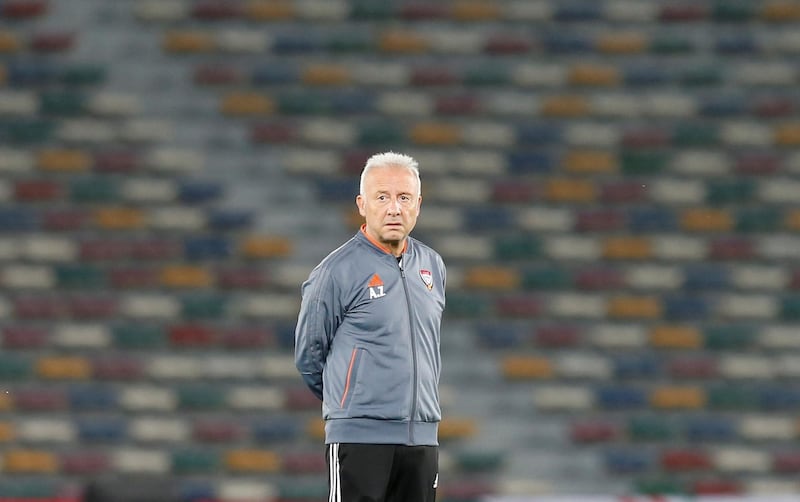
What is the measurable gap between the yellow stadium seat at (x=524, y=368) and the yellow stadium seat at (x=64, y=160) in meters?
2.05

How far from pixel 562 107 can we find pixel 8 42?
2.53 m

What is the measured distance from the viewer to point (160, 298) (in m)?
6.02

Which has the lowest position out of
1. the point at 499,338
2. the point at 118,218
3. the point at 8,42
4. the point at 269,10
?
the point at 499,338

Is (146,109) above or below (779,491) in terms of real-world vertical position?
above

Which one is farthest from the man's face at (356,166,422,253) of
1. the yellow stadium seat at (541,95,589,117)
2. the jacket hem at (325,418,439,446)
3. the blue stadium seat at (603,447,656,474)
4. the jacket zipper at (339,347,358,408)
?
the yellow stadium seat at (541,95,589,117)

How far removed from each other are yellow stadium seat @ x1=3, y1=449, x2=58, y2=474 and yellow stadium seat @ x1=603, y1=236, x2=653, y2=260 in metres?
2.57

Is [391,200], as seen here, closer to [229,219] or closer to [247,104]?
[229,219]

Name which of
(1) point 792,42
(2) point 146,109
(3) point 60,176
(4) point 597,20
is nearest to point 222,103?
(2) point 146,109

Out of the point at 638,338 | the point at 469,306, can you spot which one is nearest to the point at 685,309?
the point at 638,338

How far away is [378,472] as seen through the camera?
9.63 ft

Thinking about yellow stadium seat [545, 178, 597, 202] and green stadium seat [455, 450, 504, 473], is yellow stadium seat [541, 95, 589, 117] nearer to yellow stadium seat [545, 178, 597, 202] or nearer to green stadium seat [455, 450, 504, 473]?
yellow stadium seat [545, 178, 597, 202]

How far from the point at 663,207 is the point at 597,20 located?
938 millimetres

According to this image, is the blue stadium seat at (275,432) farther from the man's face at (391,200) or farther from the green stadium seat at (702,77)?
the man's face at (391,200)

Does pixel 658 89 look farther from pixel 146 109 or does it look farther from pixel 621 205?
pixel 146 109
